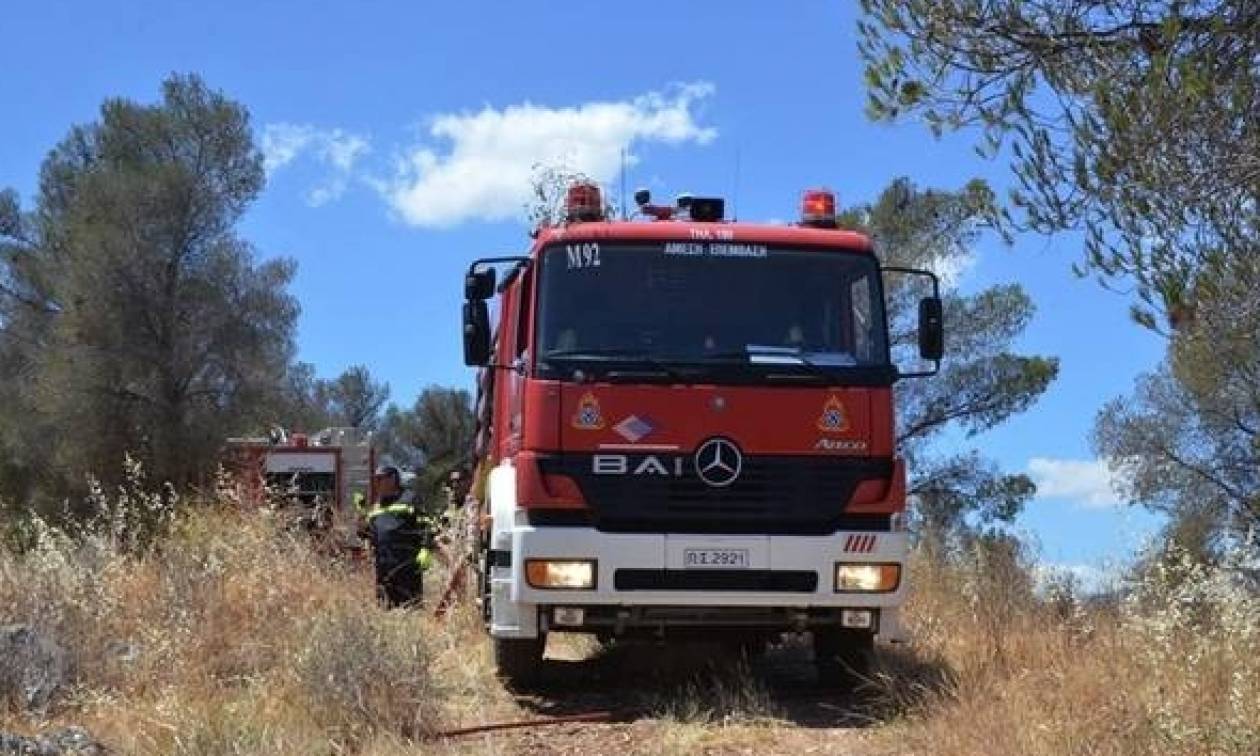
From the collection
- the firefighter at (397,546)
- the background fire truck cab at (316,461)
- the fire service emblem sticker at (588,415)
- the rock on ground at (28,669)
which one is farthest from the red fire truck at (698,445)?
the background fire truck cab at (316,461)

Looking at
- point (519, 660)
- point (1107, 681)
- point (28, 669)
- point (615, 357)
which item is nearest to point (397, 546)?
point (519, 660)

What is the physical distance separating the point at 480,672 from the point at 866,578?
109 inches

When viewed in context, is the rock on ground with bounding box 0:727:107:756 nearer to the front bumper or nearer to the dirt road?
the dirt road

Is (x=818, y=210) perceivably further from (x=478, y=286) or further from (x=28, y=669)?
(x=28, y=669)

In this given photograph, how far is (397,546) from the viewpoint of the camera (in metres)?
13.5

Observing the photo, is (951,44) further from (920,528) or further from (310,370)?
(310,370)

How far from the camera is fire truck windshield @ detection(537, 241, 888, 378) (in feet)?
27.8

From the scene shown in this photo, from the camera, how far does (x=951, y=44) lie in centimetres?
648

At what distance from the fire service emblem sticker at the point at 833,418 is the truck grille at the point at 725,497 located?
175 mm

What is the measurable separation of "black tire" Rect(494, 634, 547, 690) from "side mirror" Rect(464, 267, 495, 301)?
2.09 meters

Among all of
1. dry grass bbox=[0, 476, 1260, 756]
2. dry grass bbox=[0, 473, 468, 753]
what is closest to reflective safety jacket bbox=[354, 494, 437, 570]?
dry grass bbox=[0, 473, 468, 753]

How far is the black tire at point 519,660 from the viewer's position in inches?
352

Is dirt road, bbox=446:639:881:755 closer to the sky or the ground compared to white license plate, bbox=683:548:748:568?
closer to the ground

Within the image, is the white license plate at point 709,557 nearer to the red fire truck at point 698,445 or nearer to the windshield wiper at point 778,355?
the red fire truck at point 698,445
